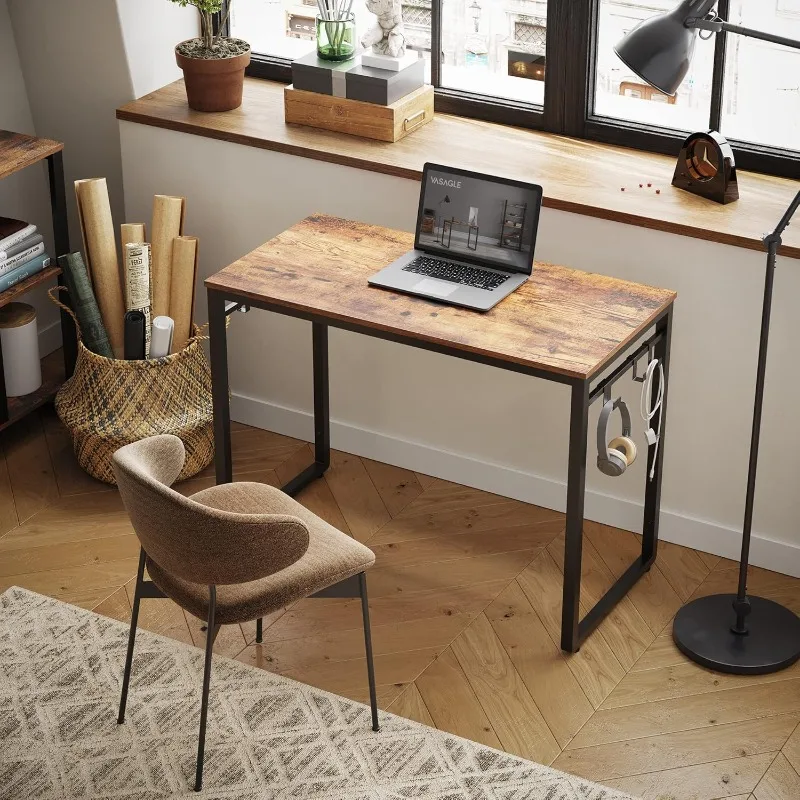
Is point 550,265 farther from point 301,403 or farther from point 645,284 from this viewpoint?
point 301,403

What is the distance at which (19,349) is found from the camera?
14.1ft

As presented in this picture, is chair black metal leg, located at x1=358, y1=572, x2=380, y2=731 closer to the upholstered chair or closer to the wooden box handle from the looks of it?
the upholstered chair

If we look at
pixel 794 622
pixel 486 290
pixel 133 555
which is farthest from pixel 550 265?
pixel 133 555

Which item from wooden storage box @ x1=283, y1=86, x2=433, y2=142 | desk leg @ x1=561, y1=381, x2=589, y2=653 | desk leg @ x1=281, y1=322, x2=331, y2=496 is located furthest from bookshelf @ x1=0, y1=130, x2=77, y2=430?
desk leg @ x1=561, y1=381, x2=589, y2=653

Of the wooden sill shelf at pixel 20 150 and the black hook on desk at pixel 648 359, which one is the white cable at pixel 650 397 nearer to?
the black hook on desk at pixel 648 359

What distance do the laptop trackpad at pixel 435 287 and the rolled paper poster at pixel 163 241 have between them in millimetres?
990

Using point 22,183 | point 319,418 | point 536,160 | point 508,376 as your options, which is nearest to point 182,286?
point 319,418

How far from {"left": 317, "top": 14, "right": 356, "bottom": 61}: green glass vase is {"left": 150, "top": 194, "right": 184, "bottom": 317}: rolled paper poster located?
64 centimetres

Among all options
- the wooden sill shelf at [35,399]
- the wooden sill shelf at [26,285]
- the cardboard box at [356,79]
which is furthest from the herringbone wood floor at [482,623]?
the cardboard box at [356,79]

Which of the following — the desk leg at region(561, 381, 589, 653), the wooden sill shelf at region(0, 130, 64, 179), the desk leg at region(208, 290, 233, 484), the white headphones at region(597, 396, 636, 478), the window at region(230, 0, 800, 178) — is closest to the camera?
the desk leg at region(561, 381, 589, 653)

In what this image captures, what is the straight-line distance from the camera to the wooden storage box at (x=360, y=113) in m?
4.03

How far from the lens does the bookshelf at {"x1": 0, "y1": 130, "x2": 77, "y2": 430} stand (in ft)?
13.2

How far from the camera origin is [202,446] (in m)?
4.21

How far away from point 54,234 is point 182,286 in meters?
0.53
